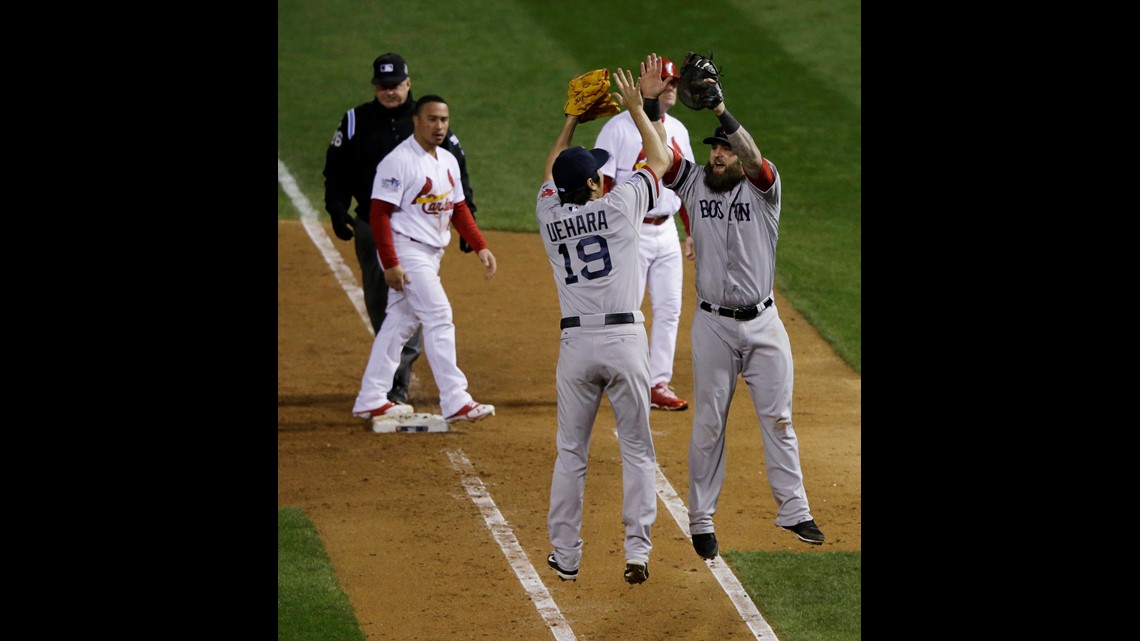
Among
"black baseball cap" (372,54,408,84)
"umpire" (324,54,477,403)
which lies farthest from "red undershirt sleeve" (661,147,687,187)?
"black baseball cap" (372,54,408,84)

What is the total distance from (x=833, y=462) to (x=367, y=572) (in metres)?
3.10

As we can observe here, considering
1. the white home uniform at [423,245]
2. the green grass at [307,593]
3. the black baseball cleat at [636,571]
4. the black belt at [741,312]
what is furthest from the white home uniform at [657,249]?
the black baseball cleat at [636,571]

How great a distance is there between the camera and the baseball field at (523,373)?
800 centimetres

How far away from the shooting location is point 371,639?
7.56 metres

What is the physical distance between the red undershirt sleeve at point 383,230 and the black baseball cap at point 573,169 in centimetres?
319

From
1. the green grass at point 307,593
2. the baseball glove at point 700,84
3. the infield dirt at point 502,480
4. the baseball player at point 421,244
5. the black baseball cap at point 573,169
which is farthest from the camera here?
the baseball player at point 421,244

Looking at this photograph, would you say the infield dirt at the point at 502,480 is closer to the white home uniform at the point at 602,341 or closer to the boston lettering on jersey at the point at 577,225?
the white home uniform at the point at 602,341

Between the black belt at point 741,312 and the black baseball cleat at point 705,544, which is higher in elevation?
the black belt at point 741,312

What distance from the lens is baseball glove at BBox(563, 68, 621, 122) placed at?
6871 millimetres

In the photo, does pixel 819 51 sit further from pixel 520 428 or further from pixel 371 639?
pixel 371 639

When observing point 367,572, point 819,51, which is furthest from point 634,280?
point 819,51

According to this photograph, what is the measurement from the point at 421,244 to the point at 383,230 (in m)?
0.29

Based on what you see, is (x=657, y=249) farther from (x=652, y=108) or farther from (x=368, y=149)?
(x=652, y=108)

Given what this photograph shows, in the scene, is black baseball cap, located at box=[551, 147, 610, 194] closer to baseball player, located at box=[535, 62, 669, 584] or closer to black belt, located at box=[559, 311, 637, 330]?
baseball player, located at box=[535, 62, 669, 584]
